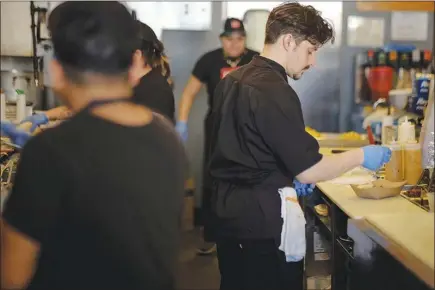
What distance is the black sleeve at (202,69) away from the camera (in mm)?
4398

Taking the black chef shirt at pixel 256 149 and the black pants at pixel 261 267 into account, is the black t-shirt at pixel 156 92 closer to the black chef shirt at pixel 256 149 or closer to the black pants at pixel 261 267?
the black chef shirt at pixel 256 149

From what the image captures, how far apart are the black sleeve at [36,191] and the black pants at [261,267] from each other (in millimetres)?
1039

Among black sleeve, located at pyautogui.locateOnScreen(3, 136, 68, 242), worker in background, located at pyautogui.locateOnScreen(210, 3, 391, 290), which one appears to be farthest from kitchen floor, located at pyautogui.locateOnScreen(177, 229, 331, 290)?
black sleeve, located at pyautogui.locateOnScreen(3, 136, 68, 242)

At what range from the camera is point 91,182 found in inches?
45.0

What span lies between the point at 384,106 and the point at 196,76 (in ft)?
4.37

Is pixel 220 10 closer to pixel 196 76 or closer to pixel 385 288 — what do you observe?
pixel 196 76

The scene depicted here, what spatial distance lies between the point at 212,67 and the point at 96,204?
10.8 ft

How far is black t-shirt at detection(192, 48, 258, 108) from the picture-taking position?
14.2 ft

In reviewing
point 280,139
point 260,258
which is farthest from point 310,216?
point 280,139

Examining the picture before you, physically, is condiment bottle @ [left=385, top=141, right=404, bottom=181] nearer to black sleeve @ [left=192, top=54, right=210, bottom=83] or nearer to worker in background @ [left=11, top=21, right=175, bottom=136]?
worker in background @ [left=11, top=21, right=175, bottom=136]

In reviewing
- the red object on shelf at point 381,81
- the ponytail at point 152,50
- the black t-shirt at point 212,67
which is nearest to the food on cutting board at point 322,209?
the ponytail at point 152,50

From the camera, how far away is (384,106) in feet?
13.5

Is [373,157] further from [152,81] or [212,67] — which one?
[212,67]

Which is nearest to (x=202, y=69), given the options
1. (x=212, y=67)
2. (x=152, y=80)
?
(x=212, y=67)
